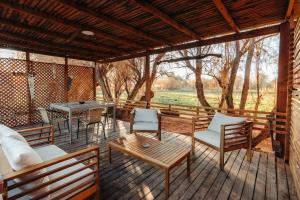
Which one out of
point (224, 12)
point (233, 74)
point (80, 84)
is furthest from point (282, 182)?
point (80, 84)

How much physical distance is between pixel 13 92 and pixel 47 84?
0.98 metres

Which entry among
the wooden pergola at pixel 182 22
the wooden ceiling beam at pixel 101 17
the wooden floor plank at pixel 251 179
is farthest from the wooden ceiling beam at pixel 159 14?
the wooden floor plank at pixel 251 179

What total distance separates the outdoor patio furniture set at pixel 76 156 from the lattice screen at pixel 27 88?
201cm

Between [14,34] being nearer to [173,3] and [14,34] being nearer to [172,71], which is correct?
[173,3]

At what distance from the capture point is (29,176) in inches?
48.6

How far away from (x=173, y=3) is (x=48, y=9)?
2023mm

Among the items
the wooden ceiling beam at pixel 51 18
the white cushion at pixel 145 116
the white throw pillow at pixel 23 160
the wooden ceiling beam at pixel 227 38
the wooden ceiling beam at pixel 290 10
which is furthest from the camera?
the white cushion at pixel 145 116

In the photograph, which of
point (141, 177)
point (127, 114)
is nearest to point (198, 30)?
point (141, 177)

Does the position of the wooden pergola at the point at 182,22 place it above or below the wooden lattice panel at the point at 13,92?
above

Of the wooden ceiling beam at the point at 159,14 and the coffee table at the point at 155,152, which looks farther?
the wooden ceiling beam at the point at 159,14

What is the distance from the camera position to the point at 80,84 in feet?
21.7

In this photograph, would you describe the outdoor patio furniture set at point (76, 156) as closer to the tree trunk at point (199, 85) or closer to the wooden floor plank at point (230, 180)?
the wooden floor plank at point (230, 180)

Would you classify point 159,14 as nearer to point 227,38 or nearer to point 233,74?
point 227,38

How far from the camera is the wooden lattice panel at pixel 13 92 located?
4.67 m
